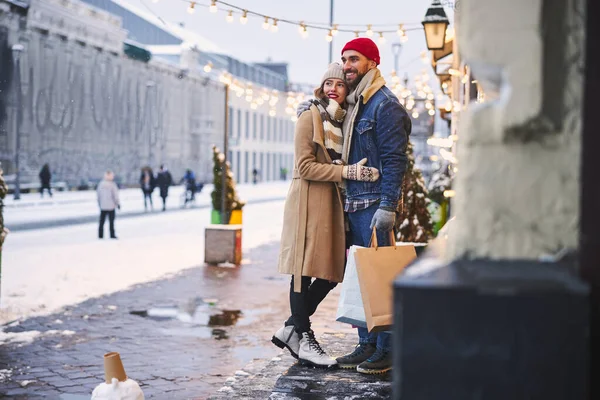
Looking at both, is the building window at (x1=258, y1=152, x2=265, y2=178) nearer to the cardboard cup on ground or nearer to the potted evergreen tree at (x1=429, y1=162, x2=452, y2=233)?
the potted evergreen tree at (x1=429, y1=162, x2=452, y2=233)

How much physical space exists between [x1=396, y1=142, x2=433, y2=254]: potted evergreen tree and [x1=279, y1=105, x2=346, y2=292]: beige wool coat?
5980 millimetres

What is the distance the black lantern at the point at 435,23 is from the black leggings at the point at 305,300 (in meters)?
7.43

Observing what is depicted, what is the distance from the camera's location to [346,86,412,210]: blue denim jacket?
4.69m

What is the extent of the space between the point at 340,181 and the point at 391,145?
364 millimetres

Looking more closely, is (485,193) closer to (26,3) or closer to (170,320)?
(170,320)

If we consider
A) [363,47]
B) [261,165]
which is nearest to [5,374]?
[363,47]

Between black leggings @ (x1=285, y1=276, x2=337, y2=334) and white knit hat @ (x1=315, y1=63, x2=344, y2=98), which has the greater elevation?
white knit hat @ (x1=315, y1=63, x2=344, y2=98)

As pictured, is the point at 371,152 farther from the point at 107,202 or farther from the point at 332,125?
the point at 107,202

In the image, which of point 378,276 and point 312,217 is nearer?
point 378,276

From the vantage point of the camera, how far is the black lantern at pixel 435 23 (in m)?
11.8

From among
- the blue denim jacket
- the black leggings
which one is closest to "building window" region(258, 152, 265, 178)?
the black leggings

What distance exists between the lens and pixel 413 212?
11.6m

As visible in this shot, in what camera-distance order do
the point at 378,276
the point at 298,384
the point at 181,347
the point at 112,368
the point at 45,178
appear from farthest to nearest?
the point at 45,178 → the point at 181,347 → the point at 298,384 → the point at 378,276 → the point at 112,368

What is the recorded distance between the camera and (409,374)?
1.53 meters
